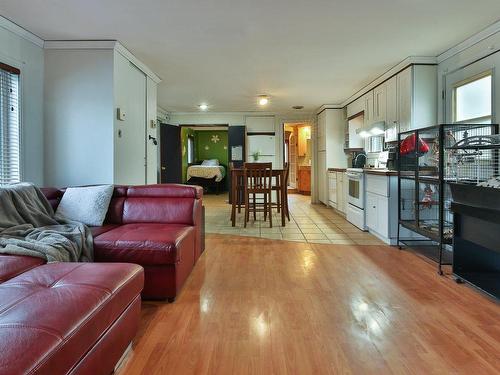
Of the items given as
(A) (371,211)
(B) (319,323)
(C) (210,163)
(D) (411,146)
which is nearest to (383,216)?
(A) (371,211)

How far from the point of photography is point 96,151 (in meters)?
3.66

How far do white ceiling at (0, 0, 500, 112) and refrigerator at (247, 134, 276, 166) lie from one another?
3264mm

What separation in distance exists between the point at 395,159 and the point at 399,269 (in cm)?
156

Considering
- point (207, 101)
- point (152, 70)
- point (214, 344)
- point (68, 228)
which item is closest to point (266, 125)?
point (207, 101)

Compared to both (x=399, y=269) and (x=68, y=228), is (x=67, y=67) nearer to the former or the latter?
(x=68, y=228)

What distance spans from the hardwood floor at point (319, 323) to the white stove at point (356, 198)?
1.64 m

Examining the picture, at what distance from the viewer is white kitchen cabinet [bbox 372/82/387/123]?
4910 mm

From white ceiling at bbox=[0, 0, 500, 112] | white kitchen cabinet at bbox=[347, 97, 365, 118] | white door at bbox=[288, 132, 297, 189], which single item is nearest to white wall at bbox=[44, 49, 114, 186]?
white ceiling at bbox=[0, 0, 500, 112]

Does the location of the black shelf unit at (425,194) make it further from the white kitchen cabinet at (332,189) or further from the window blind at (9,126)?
the window blind at (9,126)

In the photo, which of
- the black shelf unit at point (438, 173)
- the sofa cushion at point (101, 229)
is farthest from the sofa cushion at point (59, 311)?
the black shelf unit at point (438, 173)

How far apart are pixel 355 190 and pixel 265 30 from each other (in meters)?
2.75

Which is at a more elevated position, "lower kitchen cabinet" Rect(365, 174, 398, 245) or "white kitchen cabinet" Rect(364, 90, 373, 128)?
"white kitchen cabinet" Rect(364, 90, 373, 128)

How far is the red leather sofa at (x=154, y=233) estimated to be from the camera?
2291mm

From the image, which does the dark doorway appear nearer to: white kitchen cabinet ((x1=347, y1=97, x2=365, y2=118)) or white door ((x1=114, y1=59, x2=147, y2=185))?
white door ((x1=114, y1=59, x2=147, y2=185))
